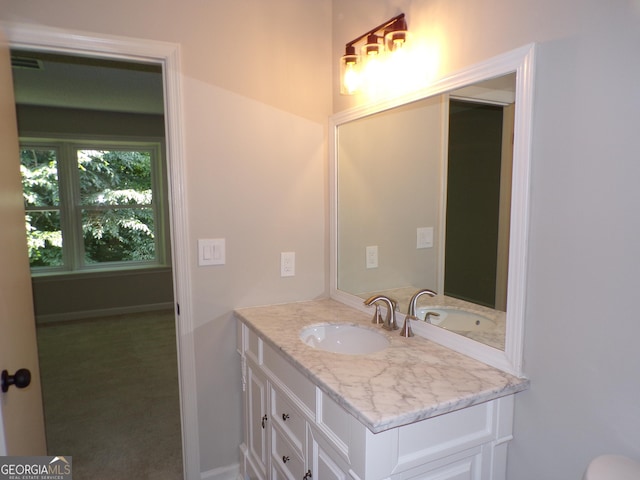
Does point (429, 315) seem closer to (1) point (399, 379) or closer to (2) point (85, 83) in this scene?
(1) point (399, 379)

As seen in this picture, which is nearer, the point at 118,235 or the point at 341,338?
the point at 341,338

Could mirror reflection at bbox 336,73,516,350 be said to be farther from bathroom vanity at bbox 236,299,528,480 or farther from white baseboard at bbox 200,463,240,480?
white baseboard at bbox 200,463,240,480

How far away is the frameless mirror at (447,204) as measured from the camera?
1.25 meters

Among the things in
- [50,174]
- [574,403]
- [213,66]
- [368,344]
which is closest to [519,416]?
[574,403]

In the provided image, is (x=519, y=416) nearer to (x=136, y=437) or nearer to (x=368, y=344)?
(x=368, y=344)

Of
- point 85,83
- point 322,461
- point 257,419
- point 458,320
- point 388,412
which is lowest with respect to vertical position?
point 257,419

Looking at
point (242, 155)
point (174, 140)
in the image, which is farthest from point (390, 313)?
point (174, 140)

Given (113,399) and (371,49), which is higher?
(371,49)

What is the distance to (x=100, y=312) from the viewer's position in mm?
5305

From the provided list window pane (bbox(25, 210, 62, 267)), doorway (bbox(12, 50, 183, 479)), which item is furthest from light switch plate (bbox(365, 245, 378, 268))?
window pane (bbox(25, 210, 62, 267))

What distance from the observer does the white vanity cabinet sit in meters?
1.11

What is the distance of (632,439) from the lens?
0.98m

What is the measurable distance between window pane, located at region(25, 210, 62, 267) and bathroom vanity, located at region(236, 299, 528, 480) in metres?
4.55

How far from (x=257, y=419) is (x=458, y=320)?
40.2 inches
